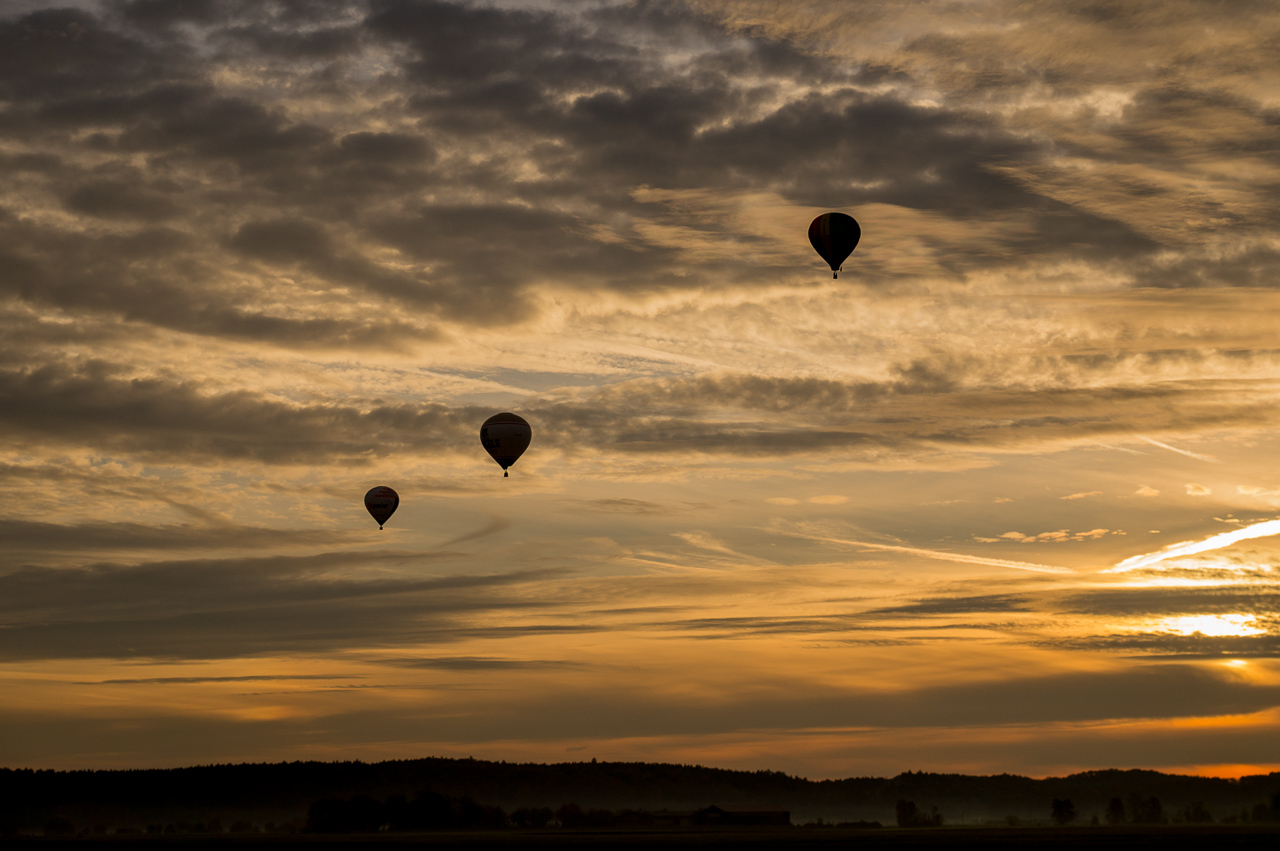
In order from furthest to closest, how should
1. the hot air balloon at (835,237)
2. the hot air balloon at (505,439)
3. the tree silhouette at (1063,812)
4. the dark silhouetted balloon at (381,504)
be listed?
the tree silhouette at (1063,812)
the dark silhouetted balloon at (381,504)
the hot air balloon at (505,439)
the hot air balloon at (835,237)

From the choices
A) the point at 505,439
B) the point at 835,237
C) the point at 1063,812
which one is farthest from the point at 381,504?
the point at 1063,812

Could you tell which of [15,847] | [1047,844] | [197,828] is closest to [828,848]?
[1047,844]

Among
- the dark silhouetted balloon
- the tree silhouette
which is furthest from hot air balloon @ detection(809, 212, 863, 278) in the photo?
the tree silhouette

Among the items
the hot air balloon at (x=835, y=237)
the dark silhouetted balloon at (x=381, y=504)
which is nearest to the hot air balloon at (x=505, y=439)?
the dark silhouetted balloon at (x=381, y=504)

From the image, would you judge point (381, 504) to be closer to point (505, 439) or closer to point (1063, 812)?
point (505, 439)

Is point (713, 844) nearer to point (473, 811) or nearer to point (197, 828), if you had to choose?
point (473, 811)

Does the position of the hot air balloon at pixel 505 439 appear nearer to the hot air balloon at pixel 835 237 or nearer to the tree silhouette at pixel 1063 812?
the hot air balloon at pixel 835 237

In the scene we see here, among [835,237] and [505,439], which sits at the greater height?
[835,237]
